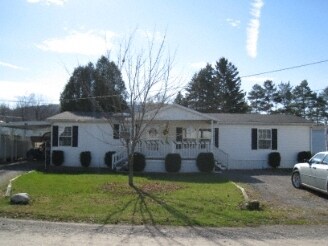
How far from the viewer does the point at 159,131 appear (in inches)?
1157

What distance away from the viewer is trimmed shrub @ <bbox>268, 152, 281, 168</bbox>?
96.2 ft

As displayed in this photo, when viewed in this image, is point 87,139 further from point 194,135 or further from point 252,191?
point 252,191

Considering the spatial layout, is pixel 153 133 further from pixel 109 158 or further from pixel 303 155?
pixel 303 155

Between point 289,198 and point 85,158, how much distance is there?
16.1 m

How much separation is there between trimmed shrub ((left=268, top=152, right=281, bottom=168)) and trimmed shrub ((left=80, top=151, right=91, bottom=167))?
12047 mm

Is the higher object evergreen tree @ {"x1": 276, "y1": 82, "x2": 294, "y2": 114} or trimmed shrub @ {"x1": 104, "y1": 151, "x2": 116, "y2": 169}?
evergreen tree @ {"x1": 276, "y1": 82, "x2": 294, "y2": 114}

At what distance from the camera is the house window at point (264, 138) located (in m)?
29.9

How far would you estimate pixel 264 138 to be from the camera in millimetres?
30109

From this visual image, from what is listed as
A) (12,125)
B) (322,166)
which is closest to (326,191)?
(322,166)

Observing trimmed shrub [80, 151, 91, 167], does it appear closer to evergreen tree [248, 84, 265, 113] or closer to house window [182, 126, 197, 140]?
house window [182, 126, 197, 140]

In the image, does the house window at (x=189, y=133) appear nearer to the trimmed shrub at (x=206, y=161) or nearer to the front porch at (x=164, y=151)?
the front porch at (x=164, y=151)

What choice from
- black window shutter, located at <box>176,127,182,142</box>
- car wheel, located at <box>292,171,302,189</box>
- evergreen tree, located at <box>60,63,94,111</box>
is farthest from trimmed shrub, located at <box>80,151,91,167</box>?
car wheel, located at <box>292,171,302,189</box>

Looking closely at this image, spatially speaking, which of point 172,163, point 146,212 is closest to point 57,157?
point 172,163

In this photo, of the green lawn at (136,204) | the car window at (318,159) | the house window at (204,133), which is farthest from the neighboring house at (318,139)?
the car window at (318,159)
